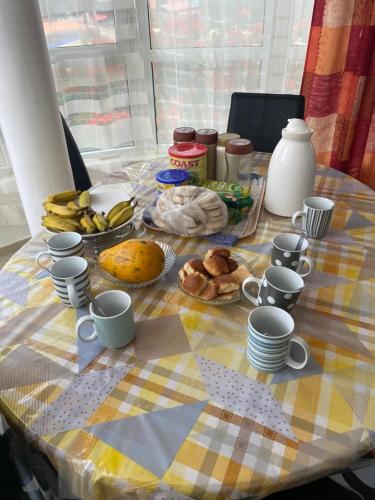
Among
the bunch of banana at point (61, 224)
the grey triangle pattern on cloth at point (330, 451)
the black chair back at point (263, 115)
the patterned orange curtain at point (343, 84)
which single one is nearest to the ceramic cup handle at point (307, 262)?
the grey triangle pattern on cloth at point (330, 451)

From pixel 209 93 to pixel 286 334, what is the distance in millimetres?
1829

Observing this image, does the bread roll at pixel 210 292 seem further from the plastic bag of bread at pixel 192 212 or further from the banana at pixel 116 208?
the banana at pixel 116 208

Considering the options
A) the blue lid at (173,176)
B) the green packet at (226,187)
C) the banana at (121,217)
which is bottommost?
the banana at (121,217)

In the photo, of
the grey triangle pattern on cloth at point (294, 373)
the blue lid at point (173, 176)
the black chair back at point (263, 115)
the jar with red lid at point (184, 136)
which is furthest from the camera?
the black chair back at point (263, 115)

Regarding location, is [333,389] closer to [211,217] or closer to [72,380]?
[72,380]

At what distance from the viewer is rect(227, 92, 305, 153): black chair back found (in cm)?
157

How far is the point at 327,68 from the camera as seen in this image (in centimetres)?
176

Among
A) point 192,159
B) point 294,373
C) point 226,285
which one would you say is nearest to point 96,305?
point 226,285

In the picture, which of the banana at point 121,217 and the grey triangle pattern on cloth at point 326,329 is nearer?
the grey triangle pattern on cloth at point 326,329

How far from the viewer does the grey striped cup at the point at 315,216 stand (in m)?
0.93

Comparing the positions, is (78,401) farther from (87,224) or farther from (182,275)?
(87,224)

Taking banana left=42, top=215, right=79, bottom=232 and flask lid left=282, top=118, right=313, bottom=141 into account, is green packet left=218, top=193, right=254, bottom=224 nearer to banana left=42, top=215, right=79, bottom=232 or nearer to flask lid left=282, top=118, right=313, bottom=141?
flask lid left=282, top=118, right=313, bottom=141

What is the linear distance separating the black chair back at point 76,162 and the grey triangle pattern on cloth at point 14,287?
86cm

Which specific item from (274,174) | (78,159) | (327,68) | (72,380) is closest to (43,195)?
(78,159)
